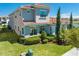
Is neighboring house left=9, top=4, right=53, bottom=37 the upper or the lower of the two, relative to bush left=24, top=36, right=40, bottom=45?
upper

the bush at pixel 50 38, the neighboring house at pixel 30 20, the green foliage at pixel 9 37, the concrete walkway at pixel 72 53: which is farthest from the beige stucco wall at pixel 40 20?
the concrete walkway at pixel 72 53

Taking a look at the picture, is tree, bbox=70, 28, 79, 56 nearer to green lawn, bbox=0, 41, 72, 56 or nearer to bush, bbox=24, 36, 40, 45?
green lawn, bbox=0, 41, 72, 56

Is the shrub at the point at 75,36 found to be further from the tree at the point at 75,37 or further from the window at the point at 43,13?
the window at the point at 43,13

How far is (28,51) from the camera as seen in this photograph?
131 inches

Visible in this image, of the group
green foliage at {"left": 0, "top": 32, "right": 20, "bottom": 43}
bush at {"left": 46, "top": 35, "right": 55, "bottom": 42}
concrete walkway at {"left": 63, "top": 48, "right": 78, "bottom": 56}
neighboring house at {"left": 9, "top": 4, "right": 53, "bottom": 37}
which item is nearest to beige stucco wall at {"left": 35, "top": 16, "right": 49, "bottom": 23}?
neighboring house at {"left": 9, "top": 4, "right": 53, "bottom": 37}

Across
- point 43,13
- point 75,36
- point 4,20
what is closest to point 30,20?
point 43,13

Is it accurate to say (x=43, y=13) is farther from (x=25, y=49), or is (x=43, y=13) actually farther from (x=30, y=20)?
(x=25, y=49)

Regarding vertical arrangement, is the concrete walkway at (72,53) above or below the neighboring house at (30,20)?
below

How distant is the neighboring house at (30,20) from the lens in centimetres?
334

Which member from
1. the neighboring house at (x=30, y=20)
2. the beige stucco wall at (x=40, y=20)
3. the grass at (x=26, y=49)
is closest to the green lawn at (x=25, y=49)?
the grass at (x=26, y=49)

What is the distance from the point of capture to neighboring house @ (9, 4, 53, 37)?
11.0 ft

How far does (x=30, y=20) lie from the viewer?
3.34 metres

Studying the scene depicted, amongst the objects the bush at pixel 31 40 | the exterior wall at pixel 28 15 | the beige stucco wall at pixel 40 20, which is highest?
the exterior wall at pixel 28 15

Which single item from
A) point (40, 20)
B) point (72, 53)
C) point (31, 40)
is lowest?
Result: point (72, 53)
